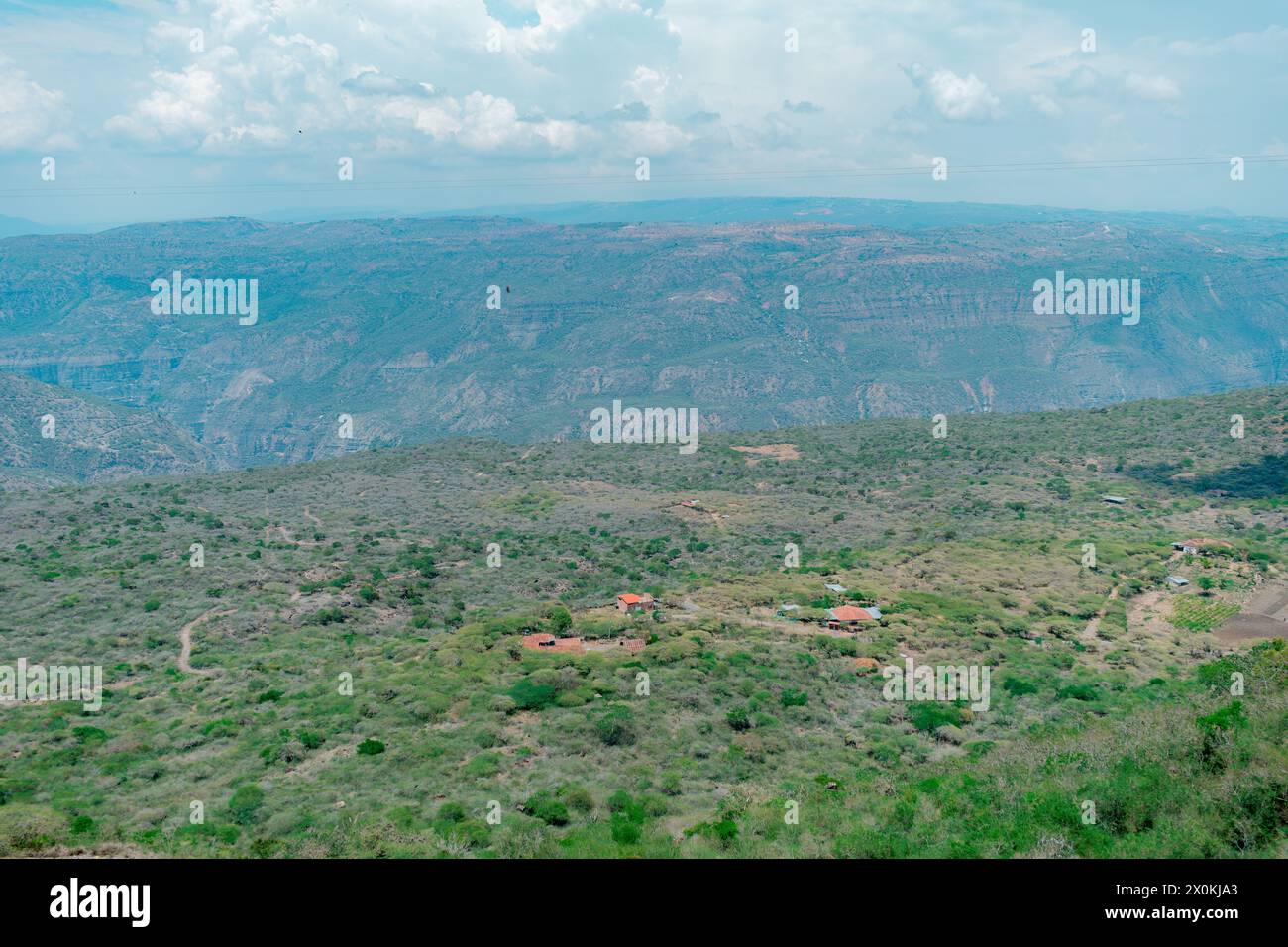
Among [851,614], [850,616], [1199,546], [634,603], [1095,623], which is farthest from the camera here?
[1199,546]

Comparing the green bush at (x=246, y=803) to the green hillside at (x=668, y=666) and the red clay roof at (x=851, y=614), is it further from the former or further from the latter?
the red clay roof at (x=851, y=614)

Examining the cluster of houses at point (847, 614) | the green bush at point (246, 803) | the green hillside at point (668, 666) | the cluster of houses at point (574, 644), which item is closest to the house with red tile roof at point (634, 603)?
the green hillside at point (668, 666)

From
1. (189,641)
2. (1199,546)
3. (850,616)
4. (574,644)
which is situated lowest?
(189,641)

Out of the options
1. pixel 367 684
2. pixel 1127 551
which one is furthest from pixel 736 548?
pixel 367 684

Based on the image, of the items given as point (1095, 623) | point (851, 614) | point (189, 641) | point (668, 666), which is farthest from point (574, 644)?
point (1095, 623)

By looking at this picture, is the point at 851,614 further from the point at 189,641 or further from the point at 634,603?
the point at 189,641

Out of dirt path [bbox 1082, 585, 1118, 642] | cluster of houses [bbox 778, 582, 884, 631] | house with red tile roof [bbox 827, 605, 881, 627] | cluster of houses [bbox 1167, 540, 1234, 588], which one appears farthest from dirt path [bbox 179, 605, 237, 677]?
cluster of houses [bbox 1167, 540, 1234, 588]

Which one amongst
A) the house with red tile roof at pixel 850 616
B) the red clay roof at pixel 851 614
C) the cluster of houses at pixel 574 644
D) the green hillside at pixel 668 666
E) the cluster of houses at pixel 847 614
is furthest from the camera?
the red clay roof at pixel 851 614
